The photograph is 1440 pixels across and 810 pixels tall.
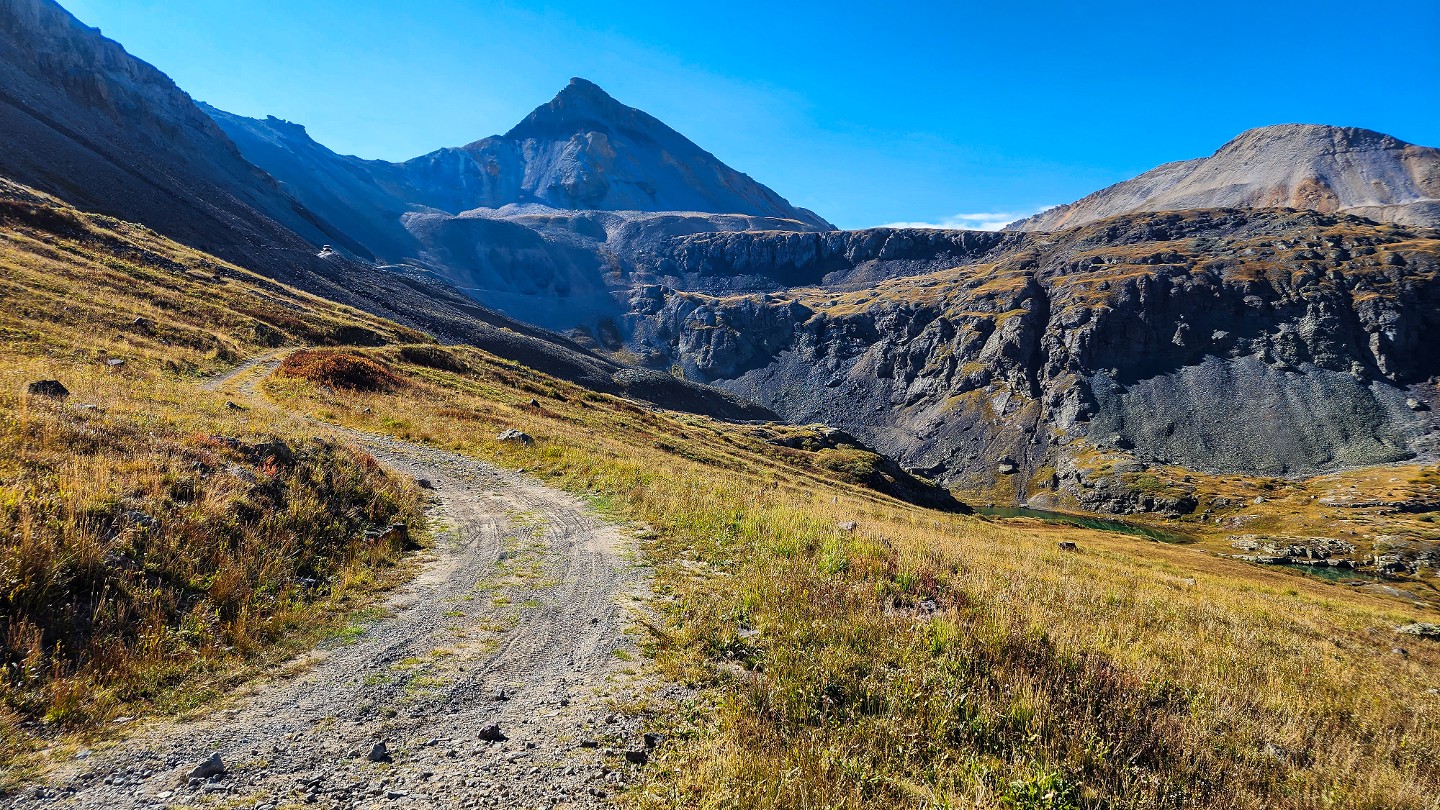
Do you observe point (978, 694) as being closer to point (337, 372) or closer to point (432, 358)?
point (337, 372)

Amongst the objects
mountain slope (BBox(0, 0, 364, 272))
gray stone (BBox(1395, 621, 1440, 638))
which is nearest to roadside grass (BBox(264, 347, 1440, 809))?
gray stone (BBox(1395, 621, 1440, 638))

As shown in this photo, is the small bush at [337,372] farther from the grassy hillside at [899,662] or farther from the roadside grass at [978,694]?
the roadside grass at [978,694]

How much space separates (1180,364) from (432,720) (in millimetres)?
192893

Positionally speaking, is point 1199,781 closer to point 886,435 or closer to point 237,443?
point 237,443

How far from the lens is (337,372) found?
3538 centimetres

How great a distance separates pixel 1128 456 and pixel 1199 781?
152128 mm

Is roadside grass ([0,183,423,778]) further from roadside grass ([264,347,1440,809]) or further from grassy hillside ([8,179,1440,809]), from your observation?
roadside grass ([264,347,1440,809])

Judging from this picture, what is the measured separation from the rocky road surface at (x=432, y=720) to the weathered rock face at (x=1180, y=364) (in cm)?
13456

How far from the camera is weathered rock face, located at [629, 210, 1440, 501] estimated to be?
12788 centimetres

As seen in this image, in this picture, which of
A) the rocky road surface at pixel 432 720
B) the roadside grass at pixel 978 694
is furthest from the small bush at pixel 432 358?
the rocky road surface at pixel 432 720

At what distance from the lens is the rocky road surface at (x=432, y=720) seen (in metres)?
5.12

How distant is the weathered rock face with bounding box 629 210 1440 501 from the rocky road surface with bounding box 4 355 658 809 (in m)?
135

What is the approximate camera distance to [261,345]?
48.0 metres

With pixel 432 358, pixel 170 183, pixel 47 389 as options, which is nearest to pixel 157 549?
pixel 47 389
